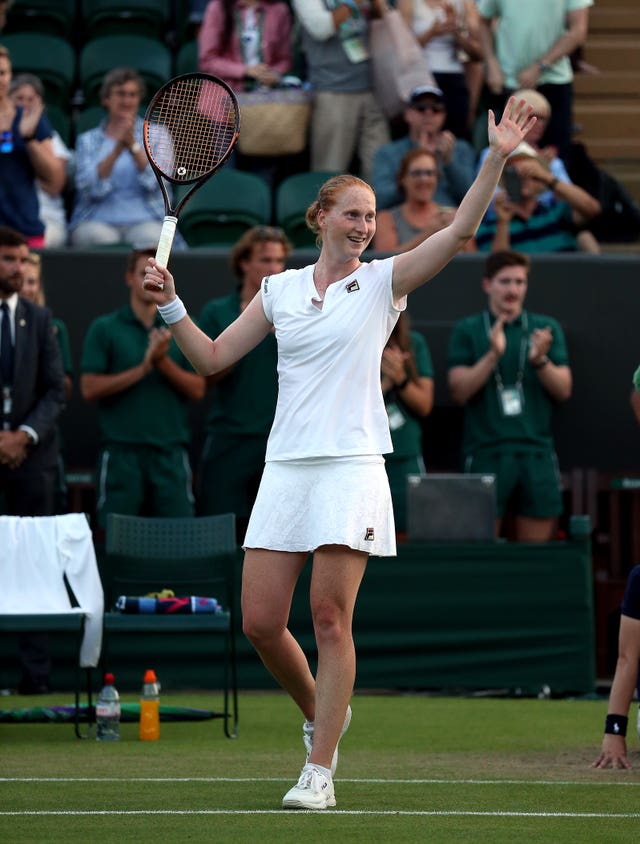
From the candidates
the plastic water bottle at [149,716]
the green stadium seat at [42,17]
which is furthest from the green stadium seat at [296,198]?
the plastic water bottle at [149,716]

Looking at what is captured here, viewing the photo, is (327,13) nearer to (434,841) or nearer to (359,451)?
(359,451)

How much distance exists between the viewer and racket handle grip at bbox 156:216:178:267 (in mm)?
5078

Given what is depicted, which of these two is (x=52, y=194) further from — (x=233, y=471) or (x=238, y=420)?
(x=233, y=471)

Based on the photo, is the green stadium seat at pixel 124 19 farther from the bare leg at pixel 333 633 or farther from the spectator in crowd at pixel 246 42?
the bare leg at pixel 333 633

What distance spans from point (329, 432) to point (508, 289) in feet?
16.2

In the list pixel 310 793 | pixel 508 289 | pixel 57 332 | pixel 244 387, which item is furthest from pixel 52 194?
pixel 310 793

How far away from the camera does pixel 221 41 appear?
39.5ft

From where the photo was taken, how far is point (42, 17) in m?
14.1

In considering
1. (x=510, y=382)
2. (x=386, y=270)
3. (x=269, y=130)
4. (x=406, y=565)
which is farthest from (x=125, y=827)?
(x=269, y=130)

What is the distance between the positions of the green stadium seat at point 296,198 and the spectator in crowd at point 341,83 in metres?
0.26

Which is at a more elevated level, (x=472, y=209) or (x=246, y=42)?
(x=246, y=42)

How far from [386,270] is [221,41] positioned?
23.6 feet

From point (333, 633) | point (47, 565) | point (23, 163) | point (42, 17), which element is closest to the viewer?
point (333, 633)

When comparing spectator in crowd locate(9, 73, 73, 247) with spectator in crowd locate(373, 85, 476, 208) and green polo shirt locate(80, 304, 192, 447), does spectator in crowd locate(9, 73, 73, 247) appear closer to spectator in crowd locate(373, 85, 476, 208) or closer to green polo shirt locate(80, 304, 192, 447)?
green polo shirt locate(80, 304, 192, 447)
